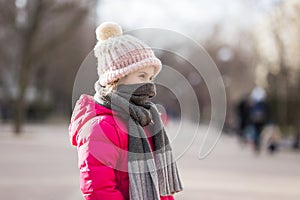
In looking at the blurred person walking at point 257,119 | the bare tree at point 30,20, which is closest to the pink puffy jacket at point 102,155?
the blurred person walking at point 257,119

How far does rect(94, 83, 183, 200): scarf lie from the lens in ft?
9.95

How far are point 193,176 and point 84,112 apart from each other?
895cm

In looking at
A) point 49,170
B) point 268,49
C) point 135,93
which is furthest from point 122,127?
point 268,49

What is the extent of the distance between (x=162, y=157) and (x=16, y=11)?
23.4m

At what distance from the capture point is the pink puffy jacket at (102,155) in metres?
2.92

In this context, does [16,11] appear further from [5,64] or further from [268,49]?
[5,64]

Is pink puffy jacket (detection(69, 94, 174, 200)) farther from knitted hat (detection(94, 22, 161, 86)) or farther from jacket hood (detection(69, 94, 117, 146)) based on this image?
knitted hat (detection(94, 22, 161, 86))

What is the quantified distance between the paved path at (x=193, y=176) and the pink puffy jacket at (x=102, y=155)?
8.95ft

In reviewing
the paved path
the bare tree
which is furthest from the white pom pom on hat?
the bare tree

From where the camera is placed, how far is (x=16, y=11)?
25.7 m

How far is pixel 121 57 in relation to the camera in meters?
3.26

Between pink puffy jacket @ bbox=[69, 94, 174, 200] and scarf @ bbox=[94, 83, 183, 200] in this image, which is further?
scarf @ bbox=[94, 83, 183, 200]

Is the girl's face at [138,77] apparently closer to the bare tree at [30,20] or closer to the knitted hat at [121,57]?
the knitted hat at [121,57]

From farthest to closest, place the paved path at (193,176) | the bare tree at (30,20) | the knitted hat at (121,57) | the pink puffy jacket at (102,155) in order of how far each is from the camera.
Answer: the bare tree at (30,20) < the paved path at (193,176) < the knitted hat at (121,57) < the pink puffy jacket at (102,155)
